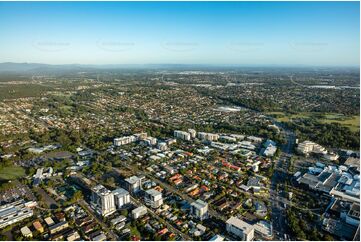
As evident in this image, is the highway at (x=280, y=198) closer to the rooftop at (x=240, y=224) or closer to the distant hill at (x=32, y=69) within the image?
the rooftop at (x=240, y=224)

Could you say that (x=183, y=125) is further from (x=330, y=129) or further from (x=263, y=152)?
(x=330, y=129)

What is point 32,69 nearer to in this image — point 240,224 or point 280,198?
point 280,198

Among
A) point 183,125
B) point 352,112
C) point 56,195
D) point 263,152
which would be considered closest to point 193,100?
point 183,125

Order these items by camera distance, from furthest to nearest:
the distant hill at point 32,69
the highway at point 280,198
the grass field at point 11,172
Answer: the distant hill at point 32,69 → the grass field at point 11,172 → the highway at point 280,198

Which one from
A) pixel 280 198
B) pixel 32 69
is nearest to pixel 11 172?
pixel 280 198

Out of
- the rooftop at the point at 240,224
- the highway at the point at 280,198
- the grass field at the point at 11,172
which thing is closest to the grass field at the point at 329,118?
the highway at the point at 280,198

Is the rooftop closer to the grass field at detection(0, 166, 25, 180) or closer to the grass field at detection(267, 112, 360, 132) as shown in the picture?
the grass field at detection(0, 166, 25, 180)

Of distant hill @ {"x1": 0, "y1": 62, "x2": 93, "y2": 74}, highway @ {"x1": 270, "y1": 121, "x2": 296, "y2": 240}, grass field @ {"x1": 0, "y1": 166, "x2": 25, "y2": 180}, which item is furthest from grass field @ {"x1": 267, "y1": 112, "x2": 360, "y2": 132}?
distant hill @ {"x1": 0, "y1": 62, "x2": 93, "y2": 74}
